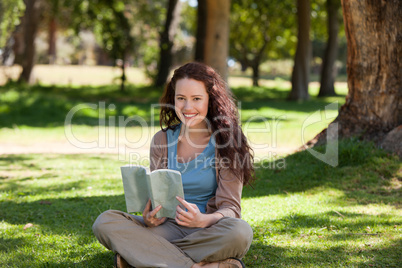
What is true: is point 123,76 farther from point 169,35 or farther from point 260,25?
point 260,25

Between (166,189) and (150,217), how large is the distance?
308 millimetres

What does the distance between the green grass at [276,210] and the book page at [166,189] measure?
2.76ft

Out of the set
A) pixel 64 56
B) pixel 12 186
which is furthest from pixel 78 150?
pixel 64 56

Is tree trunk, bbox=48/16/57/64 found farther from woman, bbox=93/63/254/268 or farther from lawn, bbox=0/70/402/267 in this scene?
woman, bbox=93/63/254/268

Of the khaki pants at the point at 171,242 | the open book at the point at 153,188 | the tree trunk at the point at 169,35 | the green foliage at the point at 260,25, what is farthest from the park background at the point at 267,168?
the green foliage at the point at 260,25

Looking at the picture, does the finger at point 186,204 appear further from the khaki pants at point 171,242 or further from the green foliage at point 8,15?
the green foliage at point 8,15

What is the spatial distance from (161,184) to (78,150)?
6782mm

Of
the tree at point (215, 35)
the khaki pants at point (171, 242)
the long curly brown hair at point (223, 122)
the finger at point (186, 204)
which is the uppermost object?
the tree at point (215, 35)

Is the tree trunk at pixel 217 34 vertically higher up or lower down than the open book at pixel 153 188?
higher up

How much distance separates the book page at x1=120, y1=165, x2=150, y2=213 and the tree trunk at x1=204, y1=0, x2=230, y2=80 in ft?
30.4

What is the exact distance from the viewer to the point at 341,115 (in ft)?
22.6

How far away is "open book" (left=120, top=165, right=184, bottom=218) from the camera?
10.1 ft

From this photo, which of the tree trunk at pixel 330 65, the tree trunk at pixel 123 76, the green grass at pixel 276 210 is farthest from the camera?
the tree trunk at pixel 330 65

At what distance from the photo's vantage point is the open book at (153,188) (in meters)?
3.07
